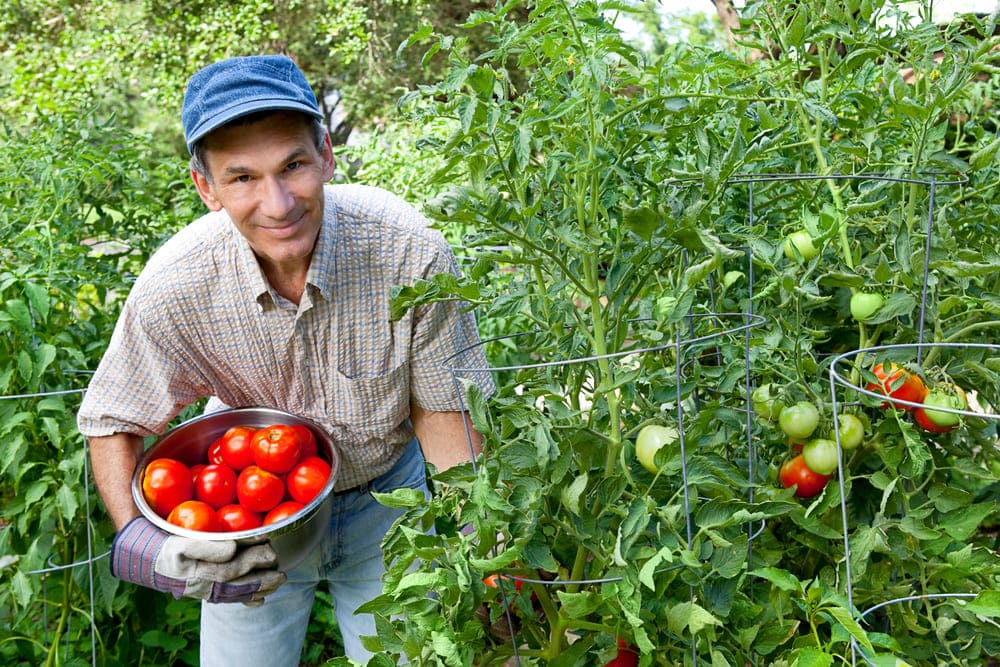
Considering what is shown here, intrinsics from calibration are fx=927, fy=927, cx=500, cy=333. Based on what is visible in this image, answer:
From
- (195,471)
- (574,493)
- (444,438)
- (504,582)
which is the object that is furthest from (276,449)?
(574,493)

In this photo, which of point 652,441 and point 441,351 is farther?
point 441,351

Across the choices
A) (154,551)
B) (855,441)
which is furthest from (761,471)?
(154,551)

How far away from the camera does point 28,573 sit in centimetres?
180

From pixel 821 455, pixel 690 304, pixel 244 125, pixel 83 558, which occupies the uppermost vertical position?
pixel 244 125

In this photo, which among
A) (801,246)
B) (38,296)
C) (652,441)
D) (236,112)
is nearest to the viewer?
(652,441)

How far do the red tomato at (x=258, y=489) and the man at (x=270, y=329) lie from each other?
111mm

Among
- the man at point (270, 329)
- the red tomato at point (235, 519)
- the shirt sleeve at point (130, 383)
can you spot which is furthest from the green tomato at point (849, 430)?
the shirt sleeve at point (130, 383)

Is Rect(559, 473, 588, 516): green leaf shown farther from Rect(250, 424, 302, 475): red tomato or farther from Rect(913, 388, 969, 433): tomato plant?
Rect(250, 424, 302, 475): red tomato

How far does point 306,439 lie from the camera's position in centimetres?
152

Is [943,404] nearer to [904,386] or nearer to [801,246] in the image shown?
[904,386]

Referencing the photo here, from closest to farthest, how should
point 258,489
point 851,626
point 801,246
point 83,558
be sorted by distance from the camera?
1. point 851,626
2. point 801,246
3. point 258,489
4. point 83,558

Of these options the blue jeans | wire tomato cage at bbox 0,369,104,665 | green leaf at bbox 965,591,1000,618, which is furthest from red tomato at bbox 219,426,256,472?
green leaf at bbox 965,591,1000,618

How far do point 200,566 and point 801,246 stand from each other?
3.10 ft

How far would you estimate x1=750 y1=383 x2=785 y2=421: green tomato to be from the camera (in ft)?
3.60
